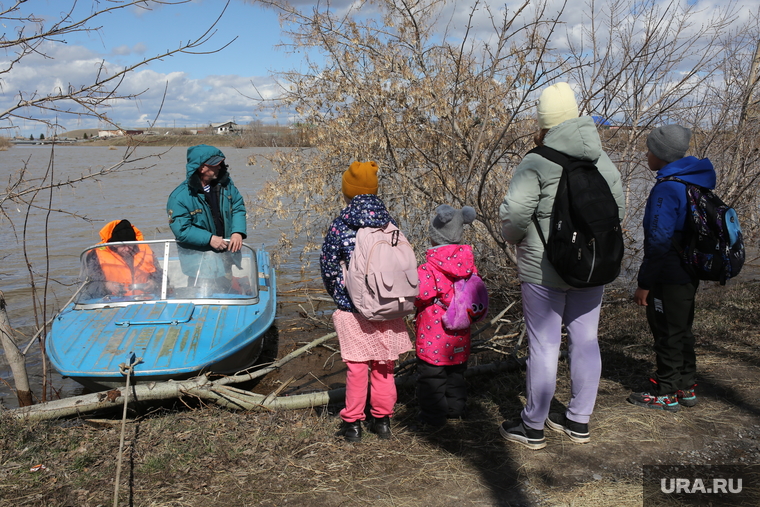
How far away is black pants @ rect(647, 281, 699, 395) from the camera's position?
377 centimetres

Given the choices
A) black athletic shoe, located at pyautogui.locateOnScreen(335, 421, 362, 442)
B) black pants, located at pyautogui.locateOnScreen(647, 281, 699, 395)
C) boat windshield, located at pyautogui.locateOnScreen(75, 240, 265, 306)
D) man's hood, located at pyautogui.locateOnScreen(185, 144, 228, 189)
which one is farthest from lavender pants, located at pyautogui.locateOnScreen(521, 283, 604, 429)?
boat windshield, located at pyautogui.locateOnScreen(75, 240, 265, 306)

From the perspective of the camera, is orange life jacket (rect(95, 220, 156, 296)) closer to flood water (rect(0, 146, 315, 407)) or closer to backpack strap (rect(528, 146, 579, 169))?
flood water (rect(0, 146, 315, 407))

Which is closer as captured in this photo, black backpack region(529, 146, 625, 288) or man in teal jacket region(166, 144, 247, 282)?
black backpack region(529, 146, 625, 288)

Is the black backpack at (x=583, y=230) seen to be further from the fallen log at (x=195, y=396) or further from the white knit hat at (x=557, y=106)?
the fallen log at (x=195, y=396)

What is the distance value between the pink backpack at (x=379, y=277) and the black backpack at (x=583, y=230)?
845 millimetres

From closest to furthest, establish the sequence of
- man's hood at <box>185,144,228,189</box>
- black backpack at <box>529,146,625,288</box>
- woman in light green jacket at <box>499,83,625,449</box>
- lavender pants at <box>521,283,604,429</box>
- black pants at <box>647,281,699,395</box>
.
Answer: black backpack at <box>529,146,625,288</box> < woman in light green jacket at <box>499,83,625,449</box> < lavender pants at <box>521,283,604,429</box> < black pants at <box>647,281,699,395</box> < man's hood at <box>185,144,228,189</box>

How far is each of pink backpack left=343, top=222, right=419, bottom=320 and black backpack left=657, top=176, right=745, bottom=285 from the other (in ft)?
6.05

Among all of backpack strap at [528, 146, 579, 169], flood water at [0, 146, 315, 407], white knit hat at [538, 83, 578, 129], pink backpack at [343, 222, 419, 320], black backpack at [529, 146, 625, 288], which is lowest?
flood water at [0, 146, 315, 407]

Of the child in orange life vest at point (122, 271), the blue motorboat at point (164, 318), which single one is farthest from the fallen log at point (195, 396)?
the child in orange life vest at point (122, 271)

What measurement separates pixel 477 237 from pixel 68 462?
644 cm

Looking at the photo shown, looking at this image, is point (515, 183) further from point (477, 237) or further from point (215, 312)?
point (477, 237)

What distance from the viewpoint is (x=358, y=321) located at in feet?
11.4

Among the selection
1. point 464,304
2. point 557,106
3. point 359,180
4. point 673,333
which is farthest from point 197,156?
point 673,333

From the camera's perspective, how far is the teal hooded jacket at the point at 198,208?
5707mm
